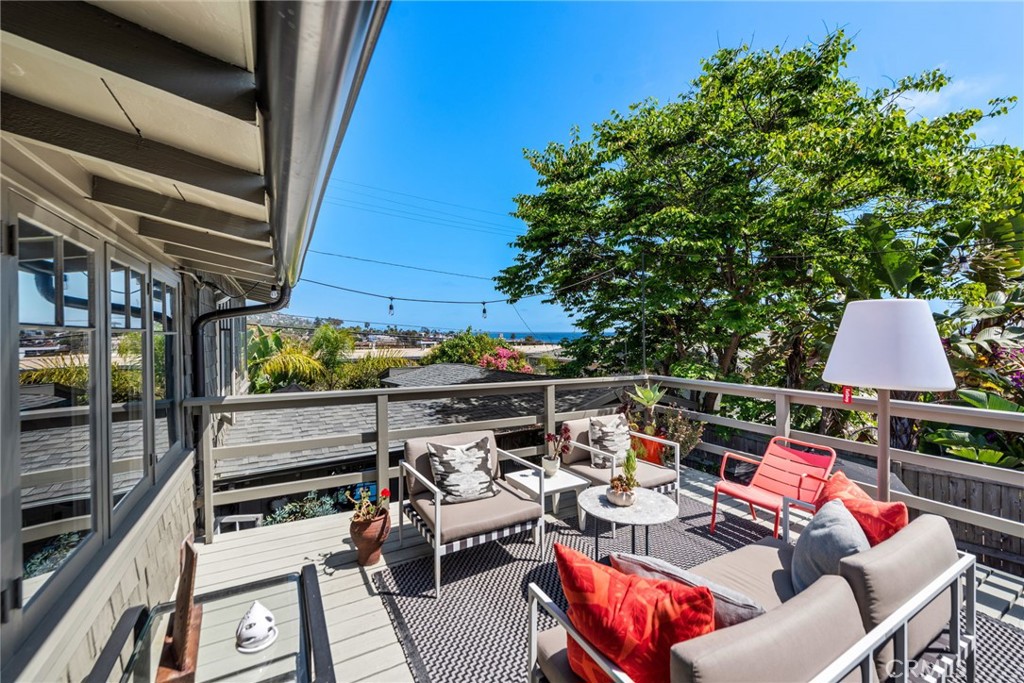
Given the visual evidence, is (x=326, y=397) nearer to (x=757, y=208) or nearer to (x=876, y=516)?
(x=876, y=516)

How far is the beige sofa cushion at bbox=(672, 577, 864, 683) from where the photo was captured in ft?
3.58

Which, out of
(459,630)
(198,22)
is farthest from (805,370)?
(198,22)

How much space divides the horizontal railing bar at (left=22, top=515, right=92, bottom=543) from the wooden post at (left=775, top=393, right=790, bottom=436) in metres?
4.97

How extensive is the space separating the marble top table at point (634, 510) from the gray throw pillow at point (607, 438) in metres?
0.93

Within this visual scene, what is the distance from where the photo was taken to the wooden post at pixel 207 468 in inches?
134

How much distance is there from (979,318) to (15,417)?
10172 millimetres

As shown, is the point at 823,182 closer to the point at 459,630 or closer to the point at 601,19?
the point at 601,19

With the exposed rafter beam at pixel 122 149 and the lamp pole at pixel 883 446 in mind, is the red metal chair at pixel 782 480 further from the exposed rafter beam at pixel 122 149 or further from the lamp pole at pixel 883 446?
the exposed rafter beam at pixel 122 149

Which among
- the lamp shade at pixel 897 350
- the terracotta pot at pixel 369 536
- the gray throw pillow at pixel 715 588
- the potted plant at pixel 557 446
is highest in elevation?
the lamp shade at pixel 897 350

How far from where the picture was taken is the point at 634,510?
2951mm

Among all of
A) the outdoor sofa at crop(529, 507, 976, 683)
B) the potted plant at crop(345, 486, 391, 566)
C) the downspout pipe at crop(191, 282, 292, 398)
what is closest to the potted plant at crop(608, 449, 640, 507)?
the outdoor sofa at crop(529, 507, 976, 683)

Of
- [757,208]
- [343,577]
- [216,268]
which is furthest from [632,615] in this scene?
[757,208]

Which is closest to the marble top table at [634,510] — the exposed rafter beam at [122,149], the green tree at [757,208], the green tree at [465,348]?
the exposed rafter beam at [122,149]

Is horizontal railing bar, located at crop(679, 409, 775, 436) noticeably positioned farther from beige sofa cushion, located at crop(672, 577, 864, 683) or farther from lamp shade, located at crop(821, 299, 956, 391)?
beige sofa cushion, located at crop(672, 577, 864, 683)
